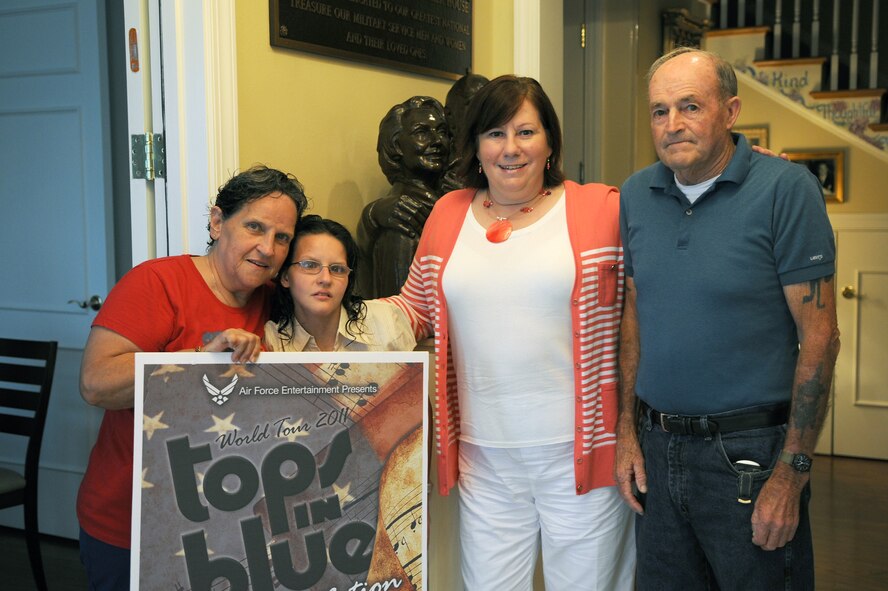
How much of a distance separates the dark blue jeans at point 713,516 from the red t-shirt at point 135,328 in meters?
0.87

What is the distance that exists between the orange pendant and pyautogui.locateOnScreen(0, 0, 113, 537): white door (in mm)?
2166

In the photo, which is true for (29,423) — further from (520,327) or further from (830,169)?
(830,169)

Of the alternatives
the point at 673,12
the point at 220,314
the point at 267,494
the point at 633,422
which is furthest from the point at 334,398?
the point at 673,12

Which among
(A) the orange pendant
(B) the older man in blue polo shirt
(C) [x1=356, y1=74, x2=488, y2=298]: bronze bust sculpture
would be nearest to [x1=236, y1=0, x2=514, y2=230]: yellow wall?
(C) [x1=356, y1=74, x2=488, y2=298]: bronze bust sculpture

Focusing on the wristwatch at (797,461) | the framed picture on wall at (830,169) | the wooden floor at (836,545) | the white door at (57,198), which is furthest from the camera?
the framed picture on wall at (830,169)

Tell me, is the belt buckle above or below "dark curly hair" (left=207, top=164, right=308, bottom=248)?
below

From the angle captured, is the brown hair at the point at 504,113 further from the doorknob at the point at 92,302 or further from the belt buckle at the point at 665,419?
the doorknob at the point at 92,302

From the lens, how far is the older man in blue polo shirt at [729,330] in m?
1.69

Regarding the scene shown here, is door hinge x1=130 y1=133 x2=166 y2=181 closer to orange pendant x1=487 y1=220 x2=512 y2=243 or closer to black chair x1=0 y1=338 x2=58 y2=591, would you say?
orange pendant x1=487 y1=220 x2=512 y2=243

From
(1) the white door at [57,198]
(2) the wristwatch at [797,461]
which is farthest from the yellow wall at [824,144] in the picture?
(2) the wristwatch at [797,461]

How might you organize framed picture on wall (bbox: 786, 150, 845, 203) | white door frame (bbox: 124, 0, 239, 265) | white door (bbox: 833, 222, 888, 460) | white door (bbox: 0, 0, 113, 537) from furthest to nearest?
framed picture on wall (bbox: 786, 150, 845, 203) < white door (bbox: 833, 222, 888, 460) < white door (bbox: 0, 0, 113, 537) < white door frame (bbox: 124, 0, 239, 265)

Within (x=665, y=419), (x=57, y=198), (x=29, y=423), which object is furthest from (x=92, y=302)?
(x=665, y=419)

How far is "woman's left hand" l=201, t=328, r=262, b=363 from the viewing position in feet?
5.32

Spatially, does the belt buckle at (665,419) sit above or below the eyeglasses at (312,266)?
below
